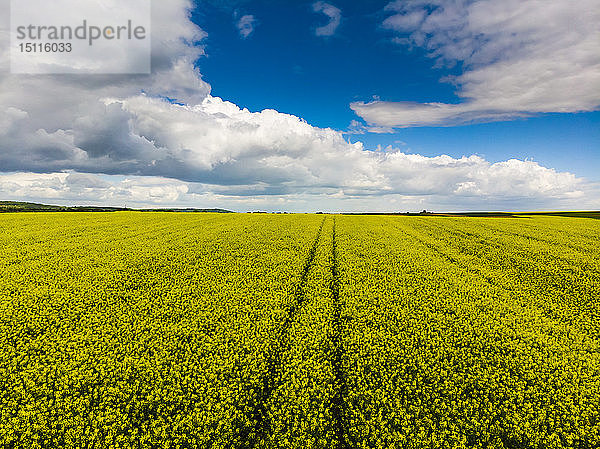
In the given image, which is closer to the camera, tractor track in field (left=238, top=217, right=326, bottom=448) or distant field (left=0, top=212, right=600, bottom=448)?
tractor track in field (left=238, top=217, right=326, bottom=448)

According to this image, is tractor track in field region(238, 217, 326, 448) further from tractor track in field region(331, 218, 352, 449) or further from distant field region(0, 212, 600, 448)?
tractor track in field region(331, 218, 352, 449)

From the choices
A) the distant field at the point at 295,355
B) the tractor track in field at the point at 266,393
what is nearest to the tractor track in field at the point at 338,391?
the distant field at the point at 295,355

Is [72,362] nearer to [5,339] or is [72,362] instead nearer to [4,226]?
[5,339]

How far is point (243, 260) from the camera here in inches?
735

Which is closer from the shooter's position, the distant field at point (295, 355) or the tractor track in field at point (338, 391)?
the tractor track in field at point (338, 391)

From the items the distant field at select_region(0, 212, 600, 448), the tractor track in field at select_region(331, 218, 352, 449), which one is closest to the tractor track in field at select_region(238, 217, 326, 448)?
the distant field at select_region(0, 212, 600, 448)

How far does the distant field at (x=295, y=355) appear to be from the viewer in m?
6.73

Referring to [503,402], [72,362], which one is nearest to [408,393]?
[503,402]

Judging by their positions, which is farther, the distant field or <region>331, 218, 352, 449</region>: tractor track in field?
the distant field

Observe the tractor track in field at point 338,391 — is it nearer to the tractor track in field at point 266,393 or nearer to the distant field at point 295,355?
the distant field at point 295,355

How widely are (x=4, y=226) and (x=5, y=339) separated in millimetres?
28761

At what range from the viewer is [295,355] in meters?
9.11

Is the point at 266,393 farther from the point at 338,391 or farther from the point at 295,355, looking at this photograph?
the point at 338,391

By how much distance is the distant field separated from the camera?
6.73 meters
